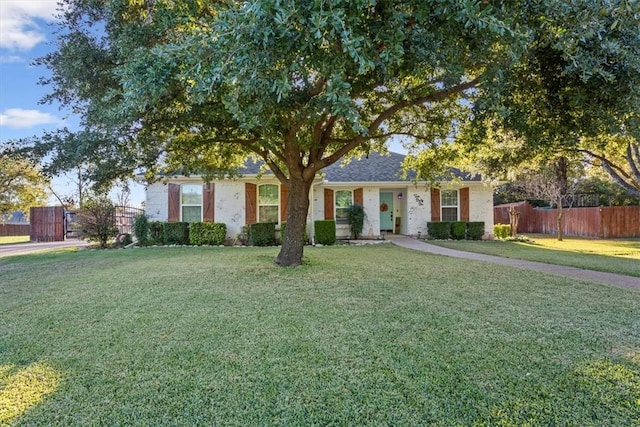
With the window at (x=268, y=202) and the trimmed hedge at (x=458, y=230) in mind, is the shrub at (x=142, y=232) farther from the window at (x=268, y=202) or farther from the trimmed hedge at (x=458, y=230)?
the trimmed hedge at (x=458, y=230)

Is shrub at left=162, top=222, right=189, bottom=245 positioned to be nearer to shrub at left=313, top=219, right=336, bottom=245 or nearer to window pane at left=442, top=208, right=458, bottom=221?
shrub at left=313, top=219, right=336, bottom=245

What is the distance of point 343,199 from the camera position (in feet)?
52.8

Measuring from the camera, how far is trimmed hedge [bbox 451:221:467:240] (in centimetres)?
1609

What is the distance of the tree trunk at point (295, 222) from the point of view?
8.38 metres

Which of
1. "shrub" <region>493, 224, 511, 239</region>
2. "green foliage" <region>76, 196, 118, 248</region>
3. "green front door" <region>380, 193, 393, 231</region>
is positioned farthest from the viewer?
"green front door" <region>380, 193, 393, 231</region>

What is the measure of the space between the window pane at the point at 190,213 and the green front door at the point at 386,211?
29.0ft

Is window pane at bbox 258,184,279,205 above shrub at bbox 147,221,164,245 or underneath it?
above

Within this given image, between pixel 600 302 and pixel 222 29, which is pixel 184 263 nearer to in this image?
pixel 222 29

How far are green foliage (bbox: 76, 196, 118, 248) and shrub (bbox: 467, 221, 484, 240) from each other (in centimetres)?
1466

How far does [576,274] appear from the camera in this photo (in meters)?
7.69

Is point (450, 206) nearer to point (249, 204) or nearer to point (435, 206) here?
point (435, 206)

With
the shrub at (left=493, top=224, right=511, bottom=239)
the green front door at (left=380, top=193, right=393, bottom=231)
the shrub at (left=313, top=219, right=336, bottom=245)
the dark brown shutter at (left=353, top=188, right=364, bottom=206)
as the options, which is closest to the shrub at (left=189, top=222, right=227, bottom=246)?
the shrub at (left=313, top=219, right=336, bottom=245)

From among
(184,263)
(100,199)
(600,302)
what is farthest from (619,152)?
(100,199)

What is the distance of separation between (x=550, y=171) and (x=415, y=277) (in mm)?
17199
